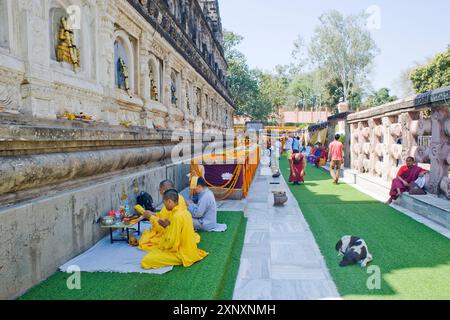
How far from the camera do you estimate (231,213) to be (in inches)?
272

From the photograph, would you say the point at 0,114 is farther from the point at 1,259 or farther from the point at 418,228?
the point at 418,228

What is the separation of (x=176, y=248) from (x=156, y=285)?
2.15 ft

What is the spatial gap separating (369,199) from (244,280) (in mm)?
5684

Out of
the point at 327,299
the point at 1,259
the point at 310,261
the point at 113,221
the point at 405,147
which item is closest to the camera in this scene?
the point at 1,259

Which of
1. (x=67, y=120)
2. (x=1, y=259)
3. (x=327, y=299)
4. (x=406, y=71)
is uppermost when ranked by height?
(x=406, y=71)

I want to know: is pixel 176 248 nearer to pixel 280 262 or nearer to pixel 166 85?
pixel 280 262

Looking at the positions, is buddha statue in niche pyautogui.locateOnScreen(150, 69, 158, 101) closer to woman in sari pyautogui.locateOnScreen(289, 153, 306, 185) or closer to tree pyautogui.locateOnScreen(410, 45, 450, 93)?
woman in sari pyautogui.locateOnScreen(289, 153, 306, 185)

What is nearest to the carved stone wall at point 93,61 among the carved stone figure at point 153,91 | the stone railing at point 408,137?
the carved stone figure at point 153,91

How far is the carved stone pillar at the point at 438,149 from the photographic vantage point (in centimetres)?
679

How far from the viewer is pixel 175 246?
4.23 meters

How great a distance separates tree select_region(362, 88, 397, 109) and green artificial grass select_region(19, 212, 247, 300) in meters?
53.2

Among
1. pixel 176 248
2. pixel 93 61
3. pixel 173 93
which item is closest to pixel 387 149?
pixel 173 93

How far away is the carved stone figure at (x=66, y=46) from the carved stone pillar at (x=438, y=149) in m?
6.82
